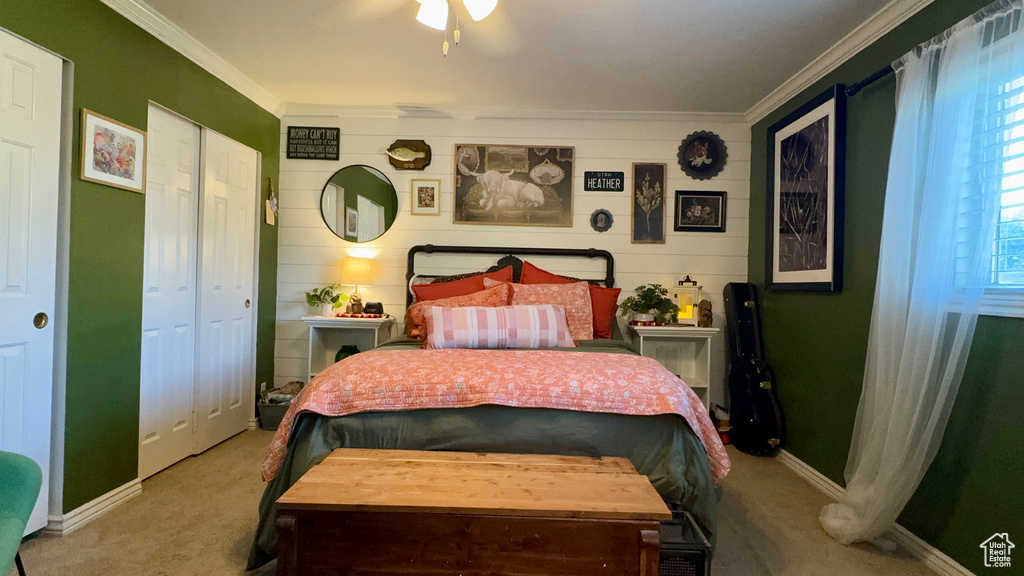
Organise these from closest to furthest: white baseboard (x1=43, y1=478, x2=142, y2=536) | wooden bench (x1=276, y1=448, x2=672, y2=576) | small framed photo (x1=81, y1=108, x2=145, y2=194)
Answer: wooden bench (x1=276, y1=448, x2=672, y2=576) < white baseboard (x1=43, y1=478, x2=142, y2=536) < small framed photo (x1=81, y1=108, x2=145, y2=194)

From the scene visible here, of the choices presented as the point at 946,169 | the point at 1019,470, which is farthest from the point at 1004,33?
the point at 1019,470

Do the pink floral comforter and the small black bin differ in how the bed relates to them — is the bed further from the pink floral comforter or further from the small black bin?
the small black bin

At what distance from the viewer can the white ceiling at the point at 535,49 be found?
8.16 ft

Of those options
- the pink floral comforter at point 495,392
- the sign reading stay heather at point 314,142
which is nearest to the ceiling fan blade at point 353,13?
the sign reading stay heather at point 314,142

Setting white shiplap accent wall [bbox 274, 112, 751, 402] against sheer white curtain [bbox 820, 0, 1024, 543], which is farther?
white shiplap accent wall [bbox 274, 112, 751, 402]

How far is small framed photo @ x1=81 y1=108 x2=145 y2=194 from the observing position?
2244 mm

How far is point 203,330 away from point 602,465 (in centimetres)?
269

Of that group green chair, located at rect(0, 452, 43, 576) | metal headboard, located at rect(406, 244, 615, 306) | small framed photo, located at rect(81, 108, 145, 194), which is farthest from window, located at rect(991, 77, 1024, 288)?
small framed photo, located at rect(81, 108, 145, 194)

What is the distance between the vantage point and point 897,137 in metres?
2.20

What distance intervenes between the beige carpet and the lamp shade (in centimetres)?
151

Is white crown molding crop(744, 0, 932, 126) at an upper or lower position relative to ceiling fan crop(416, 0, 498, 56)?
upper

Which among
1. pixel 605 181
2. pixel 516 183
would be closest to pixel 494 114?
pixel 516 183

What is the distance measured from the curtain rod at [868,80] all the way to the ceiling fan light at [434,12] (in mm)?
2113

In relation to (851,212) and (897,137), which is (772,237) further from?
(897,137)
